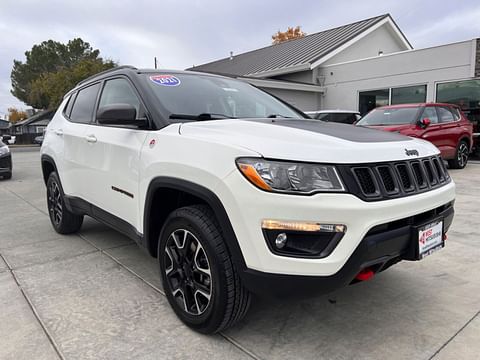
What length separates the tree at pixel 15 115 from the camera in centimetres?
6656

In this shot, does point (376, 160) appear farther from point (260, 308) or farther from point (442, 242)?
point (260, 308)

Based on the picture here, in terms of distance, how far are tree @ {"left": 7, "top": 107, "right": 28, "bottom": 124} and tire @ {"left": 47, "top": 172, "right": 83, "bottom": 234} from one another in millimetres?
70412

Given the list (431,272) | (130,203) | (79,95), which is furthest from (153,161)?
(431,272)

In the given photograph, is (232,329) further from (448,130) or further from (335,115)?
(335,115)

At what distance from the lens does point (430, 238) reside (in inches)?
90.3

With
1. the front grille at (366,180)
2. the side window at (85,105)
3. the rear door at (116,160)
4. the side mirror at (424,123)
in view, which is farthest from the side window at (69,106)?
the side mirror at (424,123)

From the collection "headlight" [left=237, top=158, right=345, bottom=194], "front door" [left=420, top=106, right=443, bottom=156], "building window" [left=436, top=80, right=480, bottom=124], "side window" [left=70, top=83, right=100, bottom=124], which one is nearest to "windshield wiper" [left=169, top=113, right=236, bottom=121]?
"headlight" [left=237, top=158, right=345, bottom=194]

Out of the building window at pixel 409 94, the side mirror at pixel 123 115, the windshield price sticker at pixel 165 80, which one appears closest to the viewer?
the side mirror at pixel 123 115

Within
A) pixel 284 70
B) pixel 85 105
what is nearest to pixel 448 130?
pixel 85 105

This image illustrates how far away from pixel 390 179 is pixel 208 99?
5.15 ft

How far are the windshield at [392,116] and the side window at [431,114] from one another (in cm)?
21

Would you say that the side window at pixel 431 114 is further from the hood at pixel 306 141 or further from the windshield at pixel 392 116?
the hood at pixel 306 141

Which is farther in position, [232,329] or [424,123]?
[424,123]

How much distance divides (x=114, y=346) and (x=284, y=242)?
1.23 m
